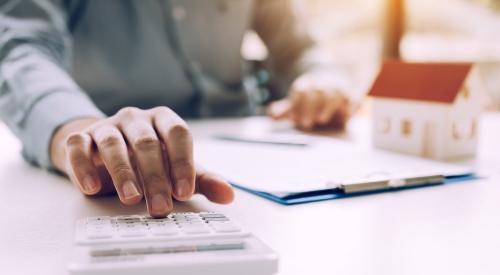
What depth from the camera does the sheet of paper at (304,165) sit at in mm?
572

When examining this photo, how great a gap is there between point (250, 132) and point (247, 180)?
1.32 ft

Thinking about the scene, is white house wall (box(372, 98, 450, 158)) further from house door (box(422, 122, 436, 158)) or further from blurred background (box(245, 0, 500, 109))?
blurred background (box(245, 0, 500, 109))

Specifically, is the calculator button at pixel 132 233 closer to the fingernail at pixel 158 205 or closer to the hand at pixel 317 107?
the fingernail at pixel 158 205

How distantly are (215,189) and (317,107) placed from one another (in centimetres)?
60

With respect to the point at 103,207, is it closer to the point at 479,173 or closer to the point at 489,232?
the point at 489,232

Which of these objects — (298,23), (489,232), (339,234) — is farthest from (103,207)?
(298,23)

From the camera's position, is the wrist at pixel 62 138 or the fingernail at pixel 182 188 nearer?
the fingernail at pixel 182 188

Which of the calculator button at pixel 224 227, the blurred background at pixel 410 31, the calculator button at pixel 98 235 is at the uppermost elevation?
the blurred background at pixel 410 31

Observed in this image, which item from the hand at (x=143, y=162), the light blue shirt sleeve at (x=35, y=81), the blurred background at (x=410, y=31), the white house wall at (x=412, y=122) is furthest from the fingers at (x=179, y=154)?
the blurred background at (x=410, y=31)

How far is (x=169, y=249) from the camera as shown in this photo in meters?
0.33

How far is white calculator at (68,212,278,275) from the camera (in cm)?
31

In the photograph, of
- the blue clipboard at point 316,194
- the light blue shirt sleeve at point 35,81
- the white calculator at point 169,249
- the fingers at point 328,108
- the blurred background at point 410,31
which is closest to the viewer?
the white calculator at point 169,249

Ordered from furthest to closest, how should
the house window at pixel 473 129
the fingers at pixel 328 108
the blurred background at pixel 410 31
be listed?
the blurred background at pixel 410 31
the fingers at pixel 328 108
the house window at pixel 473 129

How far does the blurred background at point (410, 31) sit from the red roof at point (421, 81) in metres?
1.53
